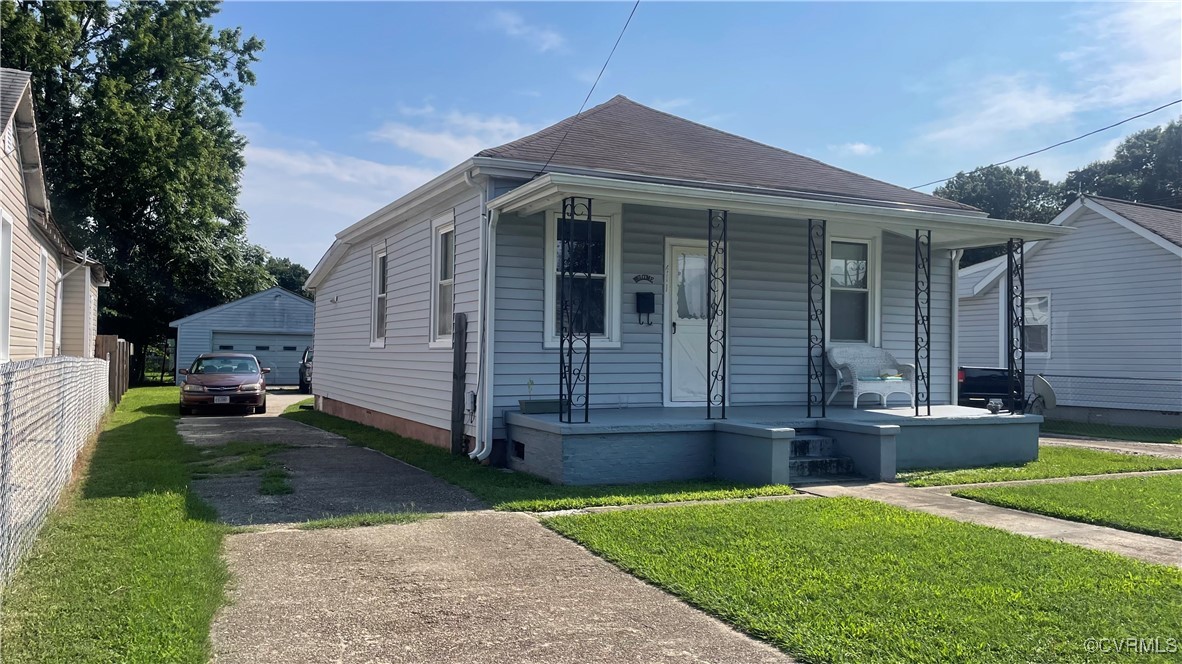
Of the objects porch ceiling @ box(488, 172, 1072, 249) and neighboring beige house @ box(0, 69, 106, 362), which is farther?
neighboring beige house @ box(0, 69, 106, 362)

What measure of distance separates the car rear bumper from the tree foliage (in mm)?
37499

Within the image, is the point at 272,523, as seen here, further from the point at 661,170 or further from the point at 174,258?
the point at 174,258

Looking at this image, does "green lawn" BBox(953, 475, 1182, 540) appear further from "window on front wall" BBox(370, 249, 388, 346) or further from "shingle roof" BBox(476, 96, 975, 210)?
"window on front wall" BBox(370, 249, 388, 346)

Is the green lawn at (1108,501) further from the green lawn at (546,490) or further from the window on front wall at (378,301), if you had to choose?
the window on front wall at (378,301)

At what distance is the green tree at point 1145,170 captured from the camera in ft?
148

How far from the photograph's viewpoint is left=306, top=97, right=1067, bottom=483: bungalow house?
842 centimetres

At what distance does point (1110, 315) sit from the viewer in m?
17.6

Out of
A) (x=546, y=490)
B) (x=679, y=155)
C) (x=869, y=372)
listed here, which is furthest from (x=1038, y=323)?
(x=546, y=490)

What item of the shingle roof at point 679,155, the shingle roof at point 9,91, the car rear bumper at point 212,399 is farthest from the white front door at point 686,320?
the car rear bumper at point 212,399

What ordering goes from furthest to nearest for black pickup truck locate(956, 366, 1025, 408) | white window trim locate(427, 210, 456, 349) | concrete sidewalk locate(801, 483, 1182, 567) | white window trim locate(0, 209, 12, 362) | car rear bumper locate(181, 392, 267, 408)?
black pickup truck locate(956, 366, 1025, 408), car rear bumper locate(181, 392, 267, 408), white window trim locate(427, 210, 456, 349), white window trim locate(0, 209, 12, 362), concrete sidewalk locate(801, 483, 1182, 567)

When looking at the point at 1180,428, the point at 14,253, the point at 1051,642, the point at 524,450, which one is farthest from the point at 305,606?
the point at 1180,428

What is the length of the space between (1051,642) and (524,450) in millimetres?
5752

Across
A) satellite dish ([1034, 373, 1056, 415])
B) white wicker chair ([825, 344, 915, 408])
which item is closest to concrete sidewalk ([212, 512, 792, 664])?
white wicker chair ([825, 344, 915, 408])

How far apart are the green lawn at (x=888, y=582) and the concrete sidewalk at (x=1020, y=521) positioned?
308 mm
